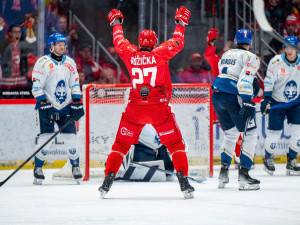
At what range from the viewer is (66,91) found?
20.3 feet

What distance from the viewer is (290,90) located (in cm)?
697

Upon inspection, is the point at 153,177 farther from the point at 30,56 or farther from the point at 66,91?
the point at 30,56

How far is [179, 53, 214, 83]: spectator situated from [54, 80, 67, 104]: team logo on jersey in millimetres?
2658

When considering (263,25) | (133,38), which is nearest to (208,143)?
(133,38)

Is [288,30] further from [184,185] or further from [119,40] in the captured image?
[184,185]

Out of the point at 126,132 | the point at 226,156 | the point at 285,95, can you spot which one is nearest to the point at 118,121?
the point at 226,156

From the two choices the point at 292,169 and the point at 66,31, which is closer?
the point at 292,169

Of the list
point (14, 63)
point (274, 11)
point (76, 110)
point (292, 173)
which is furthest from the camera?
point (274, 11)

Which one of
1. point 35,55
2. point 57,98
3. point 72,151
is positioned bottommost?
point 72,151

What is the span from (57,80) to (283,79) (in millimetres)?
2410

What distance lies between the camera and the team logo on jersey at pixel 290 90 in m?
6.96

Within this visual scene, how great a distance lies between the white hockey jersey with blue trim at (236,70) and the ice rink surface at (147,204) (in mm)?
855

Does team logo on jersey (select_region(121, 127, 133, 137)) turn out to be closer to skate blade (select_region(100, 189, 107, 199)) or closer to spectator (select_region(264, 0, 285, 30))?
skate blade (select_region(100, 189, 107, 199))

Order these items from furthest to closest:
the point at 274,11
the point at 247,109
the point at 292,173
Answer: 1. the point at 274,11
2. the point at 292,173
3. the point at 247,109
